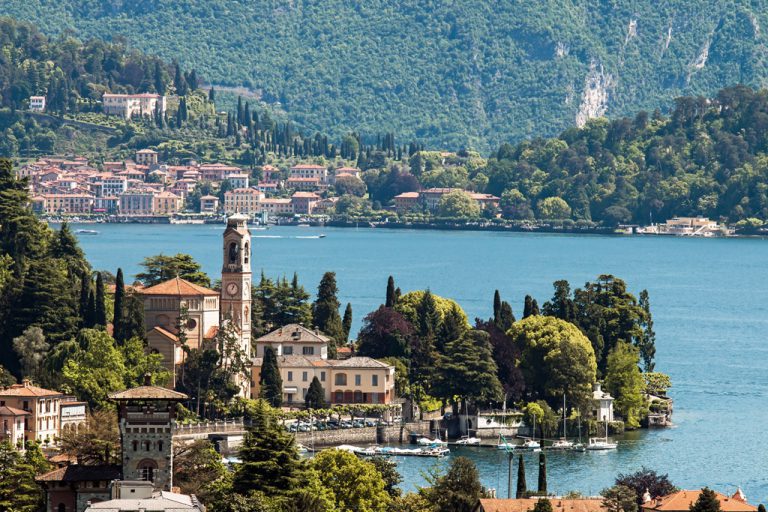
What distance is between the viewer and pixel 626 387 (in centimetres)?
8944

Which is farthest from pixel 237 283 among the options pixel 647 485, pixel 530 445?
pixel 647 485

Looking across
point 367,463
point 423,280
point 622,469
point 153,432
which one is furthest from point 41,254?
point 423,280

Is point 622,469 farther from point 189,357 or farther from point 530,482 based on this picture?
point 189,357

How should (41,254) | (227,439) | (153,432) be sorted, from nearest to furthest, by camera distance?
(153,432)
(227,439)
(41,254)

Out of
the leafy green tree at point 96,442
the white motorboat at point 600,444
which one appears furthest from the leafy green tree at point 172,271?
the leafy green tree at point 96,442

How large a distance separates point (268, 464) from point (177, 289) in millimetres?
30949

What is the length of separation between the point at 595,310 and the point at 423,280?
6763 cm

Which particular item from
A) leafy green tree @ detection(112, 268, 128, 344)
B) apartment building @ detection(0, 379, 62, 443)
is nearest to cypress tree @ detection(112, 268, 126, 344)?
leafy green tree @ detection(112, 268, 128, 344)

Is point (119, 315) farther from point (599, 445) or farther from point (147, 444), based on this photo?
point (147, 444)

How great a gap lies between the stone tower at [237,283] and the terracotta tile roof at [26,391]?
41.2 ft

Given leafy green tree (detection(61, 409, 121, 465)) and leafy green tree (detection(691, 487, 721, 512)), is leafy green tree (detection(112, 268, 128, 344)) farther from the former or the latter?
leafy green tree (detection(691, 487, 721, 512))

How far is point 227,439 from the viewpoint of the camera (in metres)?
76.2

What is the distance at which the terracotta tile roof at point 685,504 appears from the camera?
55.7 meters

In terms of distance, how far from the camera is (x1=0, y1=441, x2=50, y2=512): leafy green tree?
2090 inches
